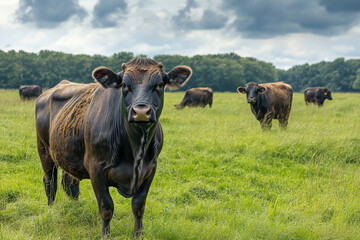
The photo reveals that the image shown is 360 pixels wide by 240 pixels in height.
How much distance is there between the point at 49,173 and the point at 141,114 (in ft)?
9.85

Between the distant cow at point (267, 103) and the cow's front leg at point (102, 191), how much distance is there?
29.2 ft

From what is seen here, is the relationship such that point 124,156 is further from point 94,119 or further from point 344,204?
point 344,204

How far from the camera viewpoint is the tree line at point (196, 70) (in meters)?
71.4

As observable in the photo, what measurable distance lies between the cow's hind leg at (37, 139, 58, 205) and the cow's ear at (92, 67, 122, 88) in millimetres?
2298

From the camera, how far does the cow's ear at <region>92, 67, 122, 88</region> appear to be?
335 cm

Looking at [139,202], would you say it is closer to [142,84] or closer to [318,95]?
[142,84]

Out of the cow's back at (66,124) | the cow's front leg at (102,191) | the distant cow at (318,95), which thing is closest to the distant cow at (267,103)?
the cow's back at (66,124)

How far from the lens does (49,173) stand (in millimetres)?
5137

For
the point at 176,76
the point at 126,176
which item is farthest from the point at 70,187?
the point at 176,76

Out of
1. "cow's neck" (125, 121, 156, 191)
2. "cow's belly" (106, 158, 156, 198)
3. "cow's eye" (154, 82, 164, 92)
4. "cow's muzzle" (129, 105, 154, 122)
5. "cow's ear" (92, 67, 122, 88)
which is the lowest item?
"cow's belly" (106, 158, 156, 198)

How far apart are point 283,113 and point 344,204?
8574mm

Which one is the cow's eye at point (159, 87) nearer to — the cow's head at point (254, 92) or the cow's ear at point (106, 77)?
the cow's ear at point (106, 77)

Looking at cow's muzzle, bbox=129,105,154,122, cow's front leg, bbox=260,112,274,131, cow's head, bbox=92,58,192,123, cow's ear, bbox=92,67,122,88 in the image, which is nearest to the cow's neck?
cow's head, bbox=92,58,192,123

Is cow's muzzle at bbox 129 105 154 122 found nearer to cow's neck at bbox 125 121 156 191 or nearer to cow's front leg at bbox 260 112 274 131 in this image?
cow's neck at bbox 125 121 156 191
